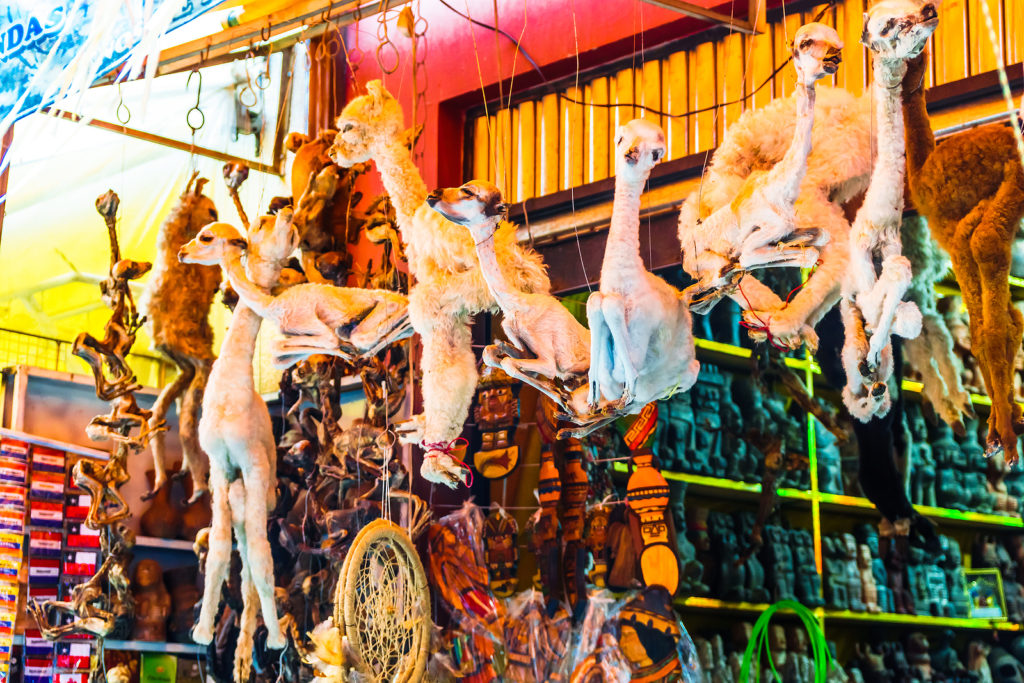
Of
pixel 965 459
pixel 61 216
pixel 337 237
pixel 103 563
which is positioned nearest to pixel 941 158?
pixel 965 459

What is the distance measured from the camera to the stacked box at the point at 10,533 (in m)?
3.41

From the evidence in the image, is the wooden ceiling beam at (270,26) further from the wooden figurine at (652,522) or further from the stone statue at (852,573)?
the stone statue at (852,573)

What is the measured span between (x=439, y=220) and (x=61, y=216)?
6.34 ft

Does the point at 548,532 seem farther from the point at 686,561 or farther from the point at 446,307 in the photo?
the point at 446,307

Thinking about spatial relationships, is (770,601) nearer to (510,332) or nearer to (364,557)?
(364,557)

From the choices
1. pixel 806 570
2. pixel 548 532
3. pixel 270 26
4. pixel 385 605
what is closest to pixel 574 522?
pixel 548 532

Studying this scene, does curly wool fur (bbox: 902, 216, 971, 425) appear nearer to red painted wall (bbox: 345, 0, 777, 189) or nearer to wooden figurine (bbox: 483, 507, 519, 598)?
red painted wall (bbox: 345, 0, 777, 189)

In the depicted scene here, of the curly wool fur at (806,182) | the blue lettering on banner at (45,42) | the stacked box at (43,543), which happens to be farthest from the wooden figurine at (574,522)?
the stacked box at (43,543)

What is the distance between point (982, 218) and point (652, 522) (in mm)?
1142

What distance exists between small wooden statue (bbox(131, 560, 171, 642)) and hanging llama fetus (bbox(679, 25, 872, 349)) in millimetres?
2019

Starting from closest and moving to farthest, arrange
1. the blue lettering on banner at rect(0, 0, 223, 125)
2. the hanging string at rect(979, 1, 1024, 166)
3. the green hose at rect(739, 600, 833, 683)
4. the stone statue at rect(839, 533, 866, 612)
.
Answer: the hanging string at rect(979, 1, 1024, 166)
the blue lettering on banner at rect(0, 0, 223, 125)
the green hose at rect(739, 600, 833, 683)
the stone statue at rect(839, 533, 866, 612)

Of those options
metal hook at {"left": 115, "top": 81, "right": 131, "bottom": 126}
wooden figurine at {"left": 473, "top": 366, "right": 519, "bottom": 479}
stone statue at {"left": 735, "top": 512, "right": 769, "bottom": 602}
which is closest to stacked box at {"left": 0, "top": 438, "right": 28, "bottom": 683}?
metal hook at {"left": 115, "top": 81, "right": 131, "bottom": 126}

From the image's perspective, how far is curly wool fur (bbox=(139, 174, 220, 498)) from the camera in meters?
3.26

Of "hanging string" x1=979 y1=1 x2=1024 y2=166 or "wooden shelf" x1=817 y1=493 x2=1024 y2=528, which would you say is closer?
"hanging string" x1=979 y1=1 x2=1024 y2=166
